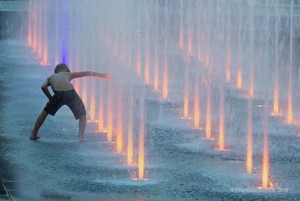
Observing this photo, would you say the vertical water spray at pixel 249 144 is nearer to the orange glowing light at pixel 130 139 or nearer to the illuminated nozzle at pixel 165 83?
the orange glowing light at pixel 130 139

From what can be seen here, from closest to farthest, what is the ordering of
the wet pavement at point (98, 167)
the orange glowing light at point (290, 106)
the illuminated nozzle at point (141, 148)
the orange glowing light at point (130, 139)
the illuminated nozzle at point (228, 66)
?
1. the wet pavement at point (98, 167)
2. the illuminated nozzle at point (141, 148)
3. the orange glowing light at point (130, 139)
4. the orange glowing light at point (290, 106)
5. the illuminated nozzle at point (228, 66)

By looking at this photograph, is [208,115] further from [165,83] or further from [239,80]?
[239,80]

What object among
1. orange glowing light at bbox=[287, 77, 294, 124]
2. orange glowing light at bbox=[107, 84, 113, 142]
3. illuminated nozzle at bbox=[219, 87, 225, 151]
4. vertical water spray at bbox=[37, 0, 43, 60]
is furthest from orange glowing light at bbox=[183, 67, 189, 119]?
vertical water spray at bbox=[37, 0, 43, 60]

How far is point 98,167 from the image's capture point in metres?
13.6

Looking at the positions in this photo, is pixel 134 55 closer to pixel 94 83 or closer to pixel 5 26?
pixel 94 83

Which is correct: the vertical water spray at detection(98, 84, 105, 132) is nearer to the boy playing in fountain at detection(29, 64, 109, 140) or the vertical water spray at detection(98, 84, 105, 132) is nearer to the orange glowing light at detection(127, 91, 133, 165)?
the orange glowing light at detection(127, 91, 133, 165)

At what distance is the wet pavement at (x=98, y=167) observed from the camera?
1209cm

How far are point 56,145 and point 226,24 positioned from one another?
2107 cm

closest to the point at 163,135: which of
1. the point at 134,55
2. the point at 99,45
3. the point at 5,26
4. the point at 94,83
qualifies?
the point at 94,83

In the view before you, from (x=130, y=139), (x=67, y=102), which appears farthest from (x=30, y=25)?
(x=130, y=139)

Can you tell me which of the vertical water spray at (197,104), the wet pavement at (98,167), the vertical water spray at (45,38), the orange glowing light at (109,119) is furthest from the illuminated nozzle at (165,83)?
the vertical water spray at (45,38)

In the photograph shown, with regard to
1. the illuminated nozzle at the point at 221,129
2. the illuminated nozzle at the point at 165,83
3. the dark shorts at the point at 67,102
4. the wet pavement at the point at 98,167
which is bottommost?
the wet pavement at the point at 98,167

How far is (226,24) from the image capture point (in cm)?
3562

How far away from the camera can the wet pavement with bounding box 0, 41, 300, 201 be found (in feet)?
39.7
